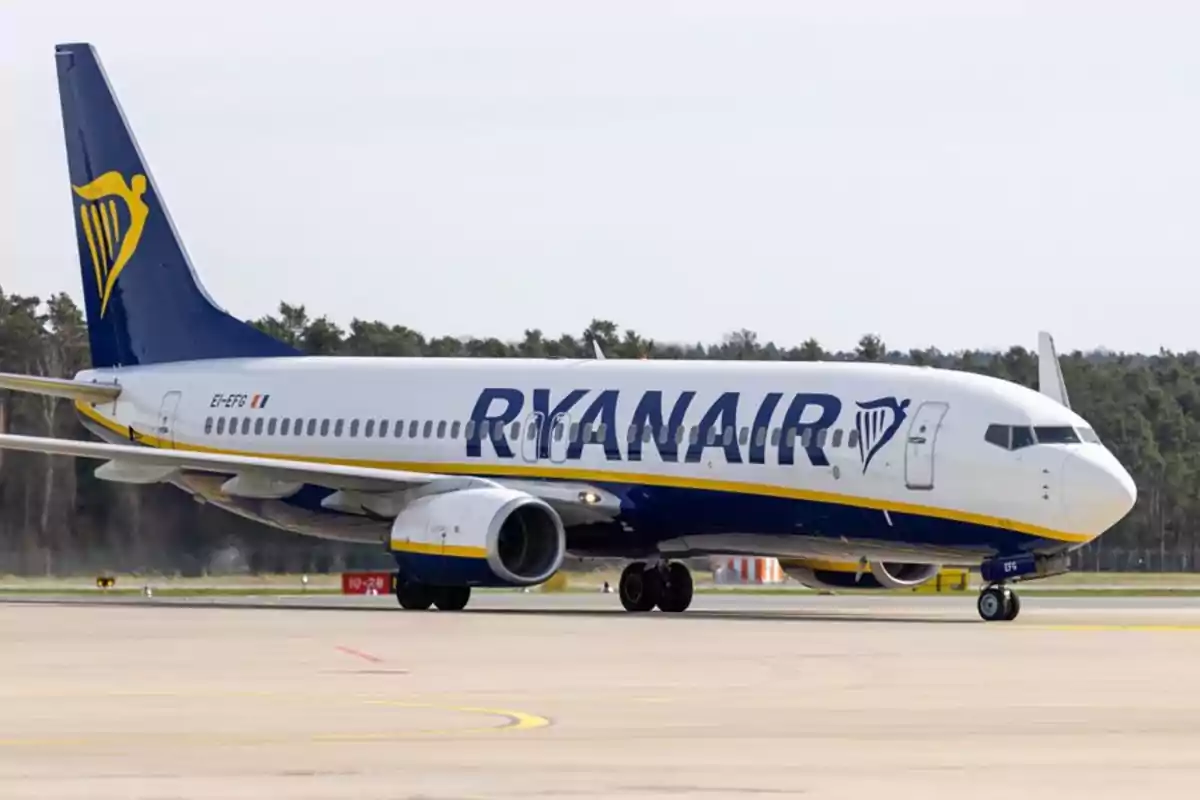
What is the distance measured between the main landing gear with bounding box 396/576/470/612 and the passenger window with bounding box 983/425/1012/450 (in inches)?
348

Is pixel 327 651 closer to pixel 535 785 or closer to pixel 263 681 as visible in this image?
pixel 263 681

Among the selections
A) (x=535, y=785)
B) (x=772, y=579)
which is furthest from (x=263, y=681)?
(x=772, y=579)

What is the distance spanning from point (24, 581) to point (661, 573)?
2095 cm

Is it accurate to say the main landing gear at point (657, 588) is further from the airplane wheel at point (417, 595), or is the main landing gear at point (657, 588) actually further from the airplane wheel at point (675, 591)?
the airplane wheel at point (417, 595)

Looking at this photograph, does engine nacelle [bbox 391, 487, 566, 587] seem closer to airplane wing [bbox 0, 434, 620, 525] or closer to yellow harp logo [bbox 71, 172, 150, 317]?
airplane wing [bbox 0, 434, 620, 525]

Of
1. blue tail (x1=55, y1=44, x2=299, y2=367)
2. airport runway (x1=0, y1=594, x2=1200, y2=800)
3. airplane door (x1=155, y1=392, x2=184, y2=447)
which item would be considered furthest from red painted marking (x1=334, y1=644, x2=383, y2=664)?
blue tail (x1=55, y1=44, x2=299, y2=367)

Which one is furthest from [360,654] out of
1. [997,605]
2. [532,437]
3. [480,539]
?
[532,437]

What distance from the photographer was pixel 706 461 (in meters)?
41.4

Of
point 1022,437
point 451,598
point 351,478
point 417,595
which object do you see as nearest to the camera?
point 1022,437

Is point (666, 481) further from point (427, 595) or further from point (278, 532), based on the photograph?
point (278, 532)

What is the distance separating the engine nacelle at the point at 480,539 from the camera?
40719 mm

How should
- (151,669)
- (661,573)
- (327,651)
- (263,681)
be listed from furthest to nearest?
1. (661,573)
2. (327,651)
3. (151,669)
4. (263,681)

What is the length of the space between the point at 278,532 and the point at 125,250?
530 inches

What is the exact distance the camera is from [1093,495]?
38219mm
